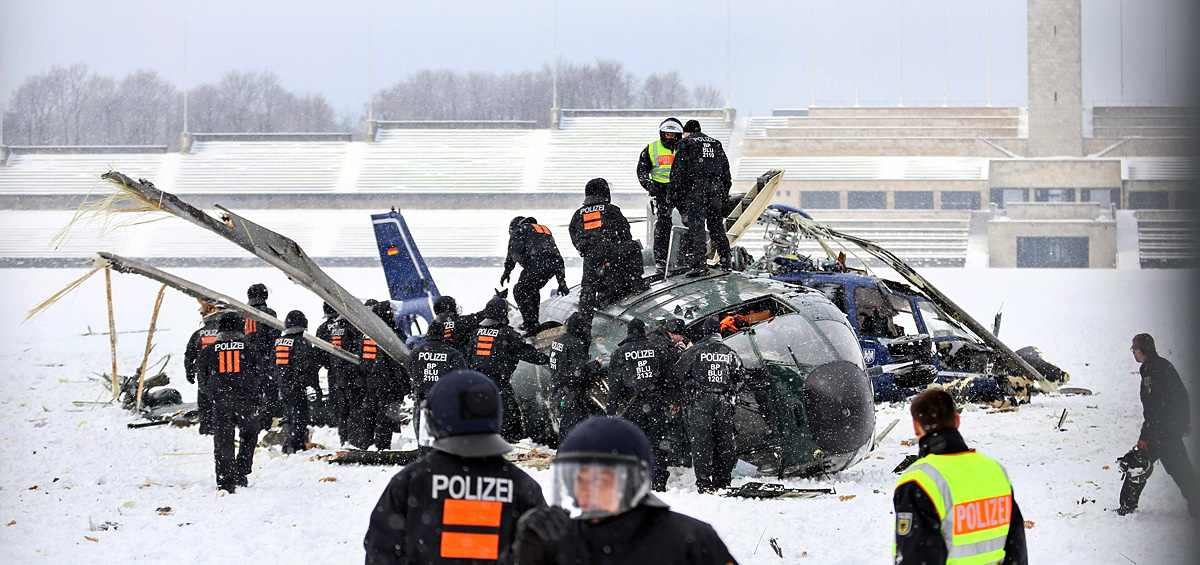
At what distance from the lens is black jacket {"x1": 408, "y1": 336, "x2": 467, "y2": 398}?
9.49 meters

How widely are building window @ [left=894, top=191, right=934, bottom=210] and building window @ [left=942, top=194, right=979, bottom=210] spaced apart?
1.05m

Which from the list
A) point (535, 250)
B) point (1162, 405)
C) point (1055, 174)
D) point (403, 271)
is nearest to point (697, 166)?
point (535, 250)

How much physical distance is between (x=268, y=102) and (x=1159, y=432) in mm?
91468

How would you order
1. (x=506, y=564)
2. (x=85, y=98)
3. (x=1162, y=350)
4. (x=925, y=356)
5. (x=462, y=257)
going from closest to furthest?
(x=506, y=564)
(x=925, y=356)
(x=1162, y=350)
(x=462, y=257)
(x=85, y=98)

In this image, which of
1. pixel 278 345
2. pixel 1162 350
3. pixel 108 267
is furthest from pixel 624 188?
pixel 108 267

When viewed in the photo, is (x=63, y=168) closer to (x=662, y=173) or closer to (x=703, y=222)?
(x=662, y=173)

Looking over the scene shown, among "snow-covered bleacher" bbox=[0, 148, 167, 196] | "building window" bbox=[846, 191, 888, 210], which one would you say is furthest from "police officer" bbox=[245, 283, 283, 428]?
"building window" bbox=[846, 191, 888, 210]

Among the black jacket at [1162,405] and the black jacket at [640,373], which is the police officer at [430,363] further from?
the black jacket at [1162,405]

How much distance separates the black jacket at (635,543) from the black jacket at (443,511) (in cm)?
90

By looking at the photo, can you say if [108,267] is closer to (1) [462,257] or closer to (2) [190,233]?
(1) [462,257]

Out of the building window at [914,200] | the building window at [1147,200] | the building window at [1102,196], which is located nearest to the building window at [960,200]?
the building window at [914,200]

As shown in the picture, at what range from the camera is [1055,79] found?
64.7 meters

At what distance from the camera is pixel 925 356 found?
561 inches

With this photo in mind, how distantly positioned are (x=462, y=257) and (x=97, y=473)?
40370mm
